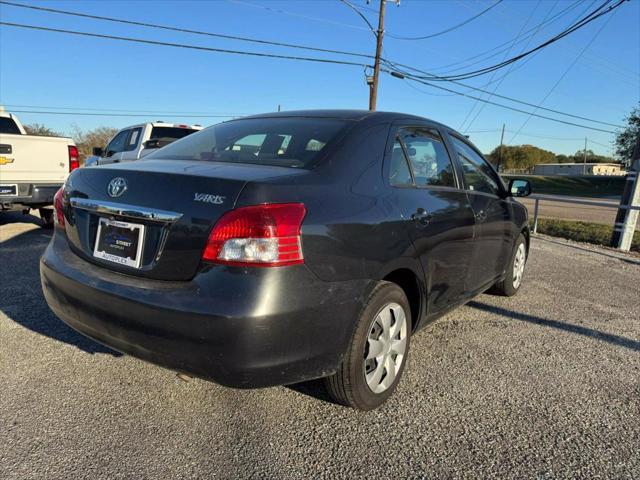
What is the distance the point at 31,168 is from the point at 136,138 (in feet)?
10.9

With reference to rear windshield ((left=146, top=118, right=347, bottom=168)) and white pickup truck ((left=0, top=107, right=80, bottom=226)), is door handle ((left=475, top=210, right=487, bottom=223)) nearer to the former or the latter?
rear windshield ((left=146, top=118, right=347, bottom=168))

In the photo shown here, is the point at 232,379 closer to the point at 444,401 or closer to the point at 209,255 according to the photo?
the point at 209,255

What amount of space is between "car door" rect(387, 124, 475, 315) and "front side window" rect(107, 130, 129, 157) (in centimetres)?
909

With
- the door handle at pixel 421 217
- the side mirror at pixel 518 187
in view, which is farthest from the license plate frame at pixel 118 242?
the side mirror at pixel 518 187

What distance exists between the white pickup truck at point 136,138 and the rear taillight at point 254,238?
26.1 ft

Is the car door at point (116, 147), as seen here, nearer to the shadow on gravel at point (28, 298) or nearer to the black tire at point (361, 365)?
the shadow on gravel at point (28, 298)

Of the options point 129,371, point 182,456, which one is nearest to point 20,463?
point 182,456

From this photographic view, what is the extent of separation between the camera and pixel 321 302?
2154 mm

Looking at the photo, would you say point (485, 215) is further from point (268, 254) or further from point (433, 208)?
point (268, 254)

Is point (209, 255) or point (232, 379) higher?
point (209, 255)

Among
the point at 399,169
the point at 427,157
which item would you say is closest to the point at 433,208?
the point at 399,169

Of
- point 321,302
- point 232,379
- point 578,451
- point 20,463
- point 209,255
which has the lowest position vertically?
point 20,463

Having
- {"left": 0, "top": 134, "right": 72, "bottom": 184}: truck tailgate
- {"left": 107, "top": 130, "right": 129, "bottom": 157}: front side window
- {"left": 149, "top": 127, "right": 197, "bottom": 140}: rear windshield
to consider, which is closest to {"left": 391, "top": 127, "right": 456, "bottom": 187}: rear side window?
{"left": 0, "top": 134, "right": 72, "bottom": 184}: truck tailgate

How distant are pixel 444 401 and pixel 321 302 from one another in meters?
1.20
